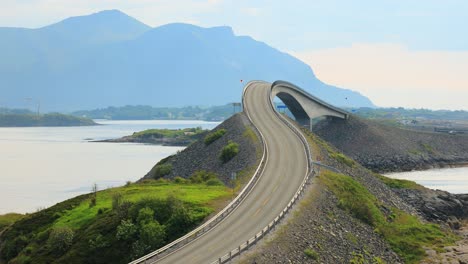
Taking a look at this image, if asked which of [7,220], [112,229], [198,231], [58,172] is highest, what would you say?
[198,231]

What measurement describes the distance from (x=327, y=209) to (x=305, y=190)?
414 centimetres

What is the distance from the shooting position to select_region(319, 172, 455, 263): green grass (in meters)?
50.4

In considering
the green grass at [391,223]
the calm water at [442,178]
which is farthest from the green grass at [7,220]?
the calm water at [442,178]

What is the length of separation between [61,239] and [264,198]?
A: 18133 millimetres

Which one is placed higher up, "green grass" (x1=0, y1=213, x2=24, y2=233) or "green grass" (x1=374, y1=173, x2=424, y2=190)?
"green grass" (x1=374, y1=173, x2=424, y2=190)

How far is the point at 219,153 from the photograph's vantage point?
7706 cm

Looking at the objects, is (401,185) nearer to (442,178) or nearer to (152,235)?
(442,178)

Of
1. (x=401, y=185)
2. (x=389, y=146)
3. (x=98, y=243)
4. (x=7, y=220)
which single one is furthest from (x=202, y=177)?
(x=389, y=146)

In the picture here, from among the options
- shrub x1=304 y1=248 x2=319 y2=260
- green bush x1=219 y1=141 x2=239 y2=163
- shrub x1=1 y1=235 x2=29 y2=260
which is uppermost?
green bush x1=219 y1=141 x2=239 y2=163

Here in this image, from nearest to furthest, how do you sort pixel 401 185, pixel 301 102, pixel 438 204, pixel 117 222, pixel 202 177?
1. pixel 117 222
2. pixel 202 177
3. pixel 438 204
4. pixel 401 185
5. pixel 301 102

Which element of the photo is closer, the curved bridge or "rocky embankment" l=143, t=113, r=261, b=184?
the curved bridge

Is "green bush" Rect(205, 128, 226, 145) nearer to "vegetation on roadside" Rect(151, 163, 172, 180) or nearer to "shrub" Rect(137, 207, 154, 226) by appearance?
Answer: "vegetation on roadside" Rect(151, 163, 172, 180)

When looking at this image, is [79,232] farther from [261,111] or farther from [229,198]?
[261,111]

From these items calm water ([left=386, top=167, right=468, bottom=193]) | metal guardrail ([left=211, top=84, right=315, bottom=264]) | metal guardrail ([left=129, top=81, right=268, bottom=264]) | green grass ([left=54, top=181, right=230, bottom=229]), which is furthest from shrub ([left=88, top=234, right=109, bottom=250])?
calm water ([left=386, top=167, right=468, bottom=193])
